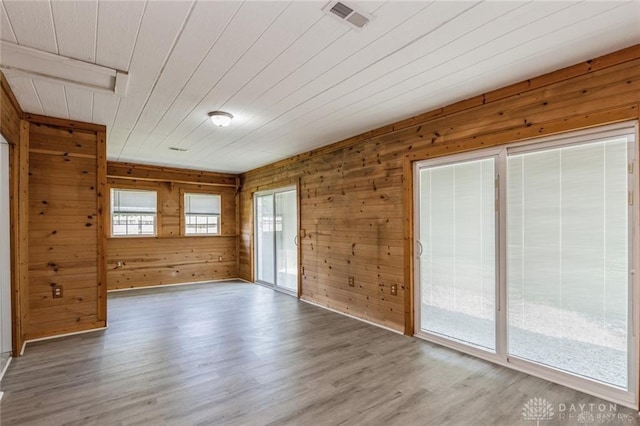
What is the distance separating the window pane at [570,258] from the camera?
2395 millimetres

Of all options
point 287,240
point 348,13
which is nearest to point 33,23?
point 348,13

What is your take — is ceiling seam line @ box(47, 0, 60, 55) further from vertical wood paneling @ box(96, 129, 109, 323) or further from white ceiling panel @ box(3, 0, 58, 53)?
vertical wood paneling @ box(96, 129, 109, 323)

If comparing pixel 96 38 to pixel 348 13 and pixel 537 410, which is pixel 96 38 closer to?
pixel 348 13

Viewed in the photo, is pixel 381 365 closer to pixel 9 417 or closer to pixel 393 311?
pixel 393 311

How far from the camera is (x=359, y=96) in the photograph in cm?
306

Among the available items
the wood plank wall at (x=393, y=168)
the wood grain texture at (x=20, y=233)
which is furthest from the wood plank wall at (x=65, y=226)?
the wood plank wall at (x=393, y=168)

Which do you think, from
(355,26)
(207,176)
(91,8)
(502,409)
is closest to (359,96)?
(355,26)

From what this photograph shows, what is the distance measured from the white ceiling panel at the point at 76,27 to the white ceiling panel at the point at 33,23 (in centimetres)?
3

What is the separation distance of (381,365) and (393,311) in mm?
1039

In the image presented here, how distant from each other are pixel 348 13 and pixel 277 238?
16.5 feet

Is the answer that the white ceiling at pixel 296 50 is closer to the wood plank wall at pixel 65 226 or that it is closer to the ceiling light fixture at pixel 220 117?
the ceiling light fixture at pixel 220 117

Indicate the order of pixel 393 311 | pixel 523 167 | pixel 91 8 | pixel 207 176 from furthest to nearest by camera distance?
pixel 207 176
pixel 393 311
pixel 523 167
pixel 91 8

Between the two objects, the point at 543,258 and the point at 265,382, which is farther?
the point at 543,258

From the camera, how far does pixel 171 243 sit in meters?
6.99
